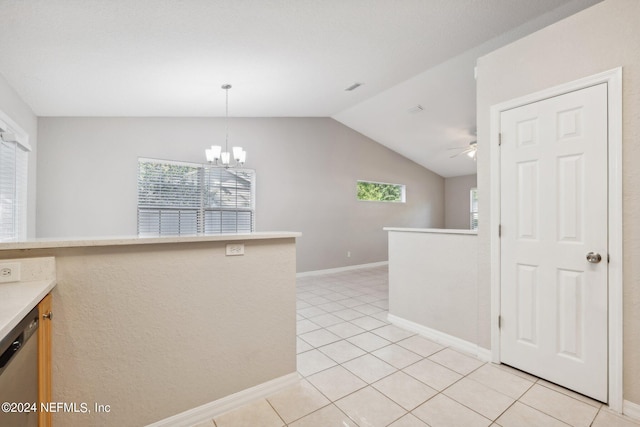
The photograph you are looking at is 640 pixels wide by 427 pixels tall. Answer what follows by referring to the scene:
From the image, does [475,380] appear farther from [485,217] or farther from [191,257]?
[191,257]

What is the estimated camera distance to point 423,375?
2.16 m

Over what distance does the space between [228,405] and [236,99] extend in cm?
383

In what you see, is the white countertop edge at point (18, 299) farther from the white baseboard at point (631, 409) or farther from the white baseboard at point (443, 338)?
the white baseboard at point (631, 409)

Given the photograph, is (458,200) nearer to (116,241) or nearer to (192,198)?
(192,198)

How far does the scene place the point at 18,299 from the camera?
1.04 meters

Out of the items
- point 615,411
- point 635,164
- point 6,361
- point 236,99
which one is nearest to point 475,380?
point 615,411

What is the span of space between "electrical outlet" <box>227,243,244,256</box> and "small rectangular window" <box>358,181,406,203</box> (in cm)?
516

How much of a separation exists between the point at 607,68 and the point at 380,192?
18.0ft

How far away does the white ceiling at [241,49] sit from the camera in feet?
7.32

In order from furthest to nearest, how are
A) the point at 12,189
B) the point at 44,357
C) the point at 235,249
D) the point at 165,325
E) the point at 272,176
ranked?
the point at 272,176 < the point at 12,189 < the point at 235,249 < the point at 165,325 < the point at 44,357

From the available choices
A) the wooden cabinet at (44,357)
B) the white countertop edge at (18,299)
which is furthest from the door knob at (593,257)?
the wooden cabinet at (44,357)

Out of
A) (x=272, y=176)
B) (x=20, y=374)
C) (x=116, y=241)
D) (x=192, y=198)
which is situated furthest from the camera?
(x=272, y=176)

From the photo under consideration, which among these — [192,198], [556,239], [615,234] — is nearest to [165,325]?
[556,239]

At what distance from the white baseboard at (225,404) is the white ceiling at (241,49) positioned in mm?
2749
